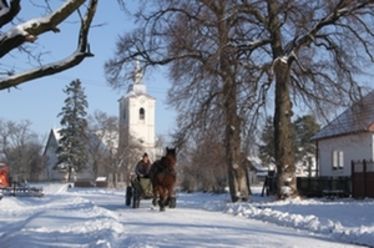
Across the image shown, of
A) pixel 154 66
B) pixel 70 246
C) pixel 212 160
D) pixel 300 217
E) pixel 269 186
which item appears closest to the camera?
pixel 70 246

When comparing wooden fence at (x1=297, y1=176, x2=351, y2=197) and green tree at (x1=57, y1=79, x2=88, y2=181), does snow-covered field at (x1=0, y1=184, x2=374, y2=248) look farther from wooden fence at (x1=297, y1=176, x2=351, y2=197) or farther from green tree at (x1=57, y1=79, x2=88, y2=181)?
green tree at (x1=57, y1=79, x2=88, y2=181)

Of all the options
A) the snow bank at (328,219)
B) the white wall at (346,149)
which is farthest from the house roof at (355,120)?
the snow bank at (328,219)

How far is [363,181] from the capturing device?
132ft

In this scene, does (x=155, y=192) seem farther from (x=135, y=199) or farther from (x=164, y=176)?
(x=135, y=199)

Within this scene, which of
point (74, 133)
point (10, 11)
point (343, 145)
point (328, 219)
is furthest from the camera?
point (74, 133)

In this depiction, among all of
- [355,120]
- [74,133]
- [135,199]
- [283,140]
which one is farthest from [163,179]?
[74,133]

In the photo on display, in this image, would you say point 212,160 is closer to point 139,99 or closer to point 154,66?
point 154,66

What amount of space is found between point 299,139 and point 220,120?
6652 centimetres

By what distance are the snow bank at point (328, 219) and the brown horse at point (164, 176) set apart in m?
2.93

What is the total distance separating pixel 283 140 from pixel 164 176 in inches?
447

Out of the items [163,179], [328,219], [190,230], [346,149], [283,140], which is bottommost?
[190,230]

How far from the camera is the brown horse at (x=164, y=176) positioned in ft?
82.7

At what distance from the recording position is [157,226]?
1906 centimetres

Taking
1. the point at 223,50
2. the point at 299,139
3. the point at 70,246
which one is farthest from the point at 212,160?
the point at 299,139
